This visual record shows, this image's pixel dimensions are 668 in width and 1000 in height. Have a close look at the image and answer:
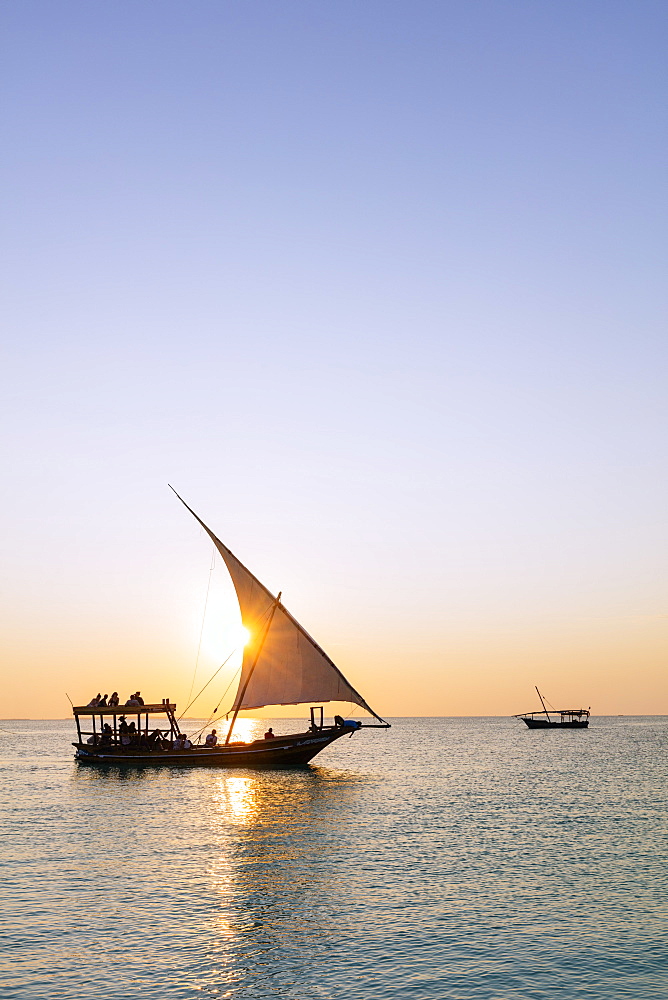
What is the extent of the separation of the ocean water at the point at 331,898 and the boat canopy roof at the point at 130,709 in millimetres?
15344

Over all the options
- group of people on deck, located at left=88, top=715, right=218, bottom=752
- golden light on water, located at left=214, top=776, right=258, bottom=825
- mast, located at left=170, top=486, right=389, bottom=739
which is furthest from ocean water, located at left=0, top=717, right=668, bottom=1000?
group of people on deck, located at left=88, top=715, right=218, bottom=752

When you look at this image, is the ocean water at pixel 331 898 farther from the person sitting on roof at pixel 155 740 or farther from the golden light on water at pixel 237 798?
the person sitting on roof at pixel 155 740

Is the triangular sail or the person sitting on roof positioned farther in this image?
the person sitting on roof

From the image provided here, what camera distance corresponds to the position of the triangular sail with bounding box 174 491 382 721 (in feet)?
190

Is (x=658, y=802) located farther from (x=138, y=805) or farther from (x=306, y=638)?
(x=138, y=805)

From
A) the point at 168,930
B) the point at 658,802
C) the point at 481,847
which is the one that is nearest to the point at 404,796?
the point at 658,802

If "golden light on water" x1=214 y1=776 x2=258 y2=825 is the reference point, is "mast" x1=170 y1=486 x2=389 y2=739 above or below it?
above

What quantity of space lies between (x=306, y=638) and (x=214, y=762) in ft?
38.7

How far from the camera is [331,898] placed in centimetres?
2447

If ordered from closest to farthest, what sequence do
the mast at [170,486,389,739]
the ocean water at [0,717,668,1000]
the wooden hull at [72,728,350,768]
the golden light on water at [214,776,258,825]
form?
the ocean water at [0,717,668,1000] < the golden light on water at [214,776,258,825] < the mast at [170,486,389,739] < the wooden hull at [72,728,350,768]

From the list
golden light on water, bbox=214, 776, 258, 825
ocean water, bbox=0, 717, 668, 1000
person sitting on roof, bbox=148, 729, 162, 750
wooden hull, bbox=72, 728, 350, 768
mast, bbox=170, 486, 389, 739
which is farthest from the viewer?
person sitting on roof, bbox=148, 729, 162, 750

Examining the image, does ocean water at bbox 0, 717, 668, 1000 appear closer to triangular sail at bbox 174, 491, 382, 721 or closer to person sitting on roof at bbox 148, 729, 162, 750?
triangular sail at bbox 174, 491, 382, 721

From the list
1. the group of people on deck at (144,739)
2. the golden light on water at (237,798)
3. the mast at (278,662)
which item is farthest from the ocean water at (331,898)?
the group of people on deck at (144,739)

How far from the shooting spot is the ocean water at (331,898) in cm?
1791
